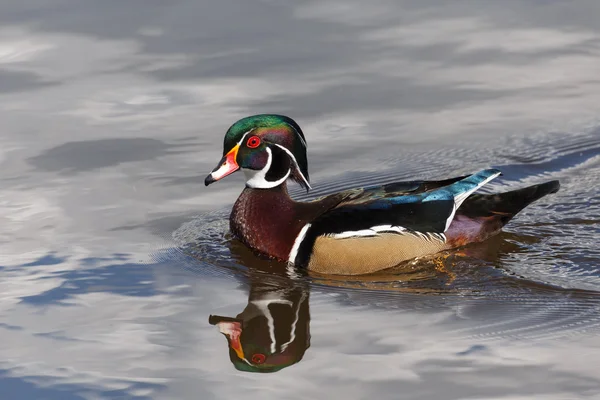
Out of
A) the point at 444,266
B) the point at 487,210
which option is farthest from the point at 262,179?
the point at 487,210

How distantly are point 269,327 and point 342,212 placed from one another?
4.97ft

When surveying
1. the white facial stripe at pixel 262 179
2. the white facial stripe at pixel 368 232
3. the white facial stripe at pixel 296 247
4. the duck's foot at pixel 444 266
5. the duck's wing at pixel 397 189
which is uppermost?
the white facial stripe at pixel 262 179

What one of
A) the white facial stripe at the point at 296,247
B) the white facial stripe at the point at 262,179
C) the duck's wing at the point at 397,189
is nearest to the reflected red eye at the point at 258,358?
the white facial stripe at the point at 296,247

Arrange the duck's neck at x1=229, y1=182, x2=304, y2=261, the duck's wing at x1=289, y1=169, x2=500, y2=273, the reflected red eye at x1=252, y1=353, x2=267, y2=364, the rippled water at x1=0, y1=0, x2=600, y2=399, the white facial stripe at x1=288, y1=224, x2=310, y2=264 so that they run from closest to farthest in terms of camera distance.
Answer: the rippled water at x1=0, y1=0, x2=600, y2=399 < the reflected red eye at x1=252, y1=353, x2=267, y2=364 < the duck's wing at x1=289, y1=169, x2=500, y2=273 < the white facial stripe at x1=288, y1=224, x2=310, y2=264 < the duck's neck at x1=229, y1=182, x2=304, y2=261

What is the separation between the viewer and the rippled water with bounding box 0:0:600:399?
6980 mm

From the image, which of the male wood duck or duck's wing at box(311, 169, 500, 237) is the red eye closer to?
the male wood duck

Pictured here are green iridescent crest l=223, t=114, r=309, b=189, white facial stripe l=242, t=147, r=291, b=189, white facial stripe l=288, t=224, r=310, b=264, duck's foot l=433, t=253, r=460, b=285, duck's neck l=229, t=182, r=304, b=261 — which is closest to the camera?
duck's foot l=433, t=253, r=460, b=285

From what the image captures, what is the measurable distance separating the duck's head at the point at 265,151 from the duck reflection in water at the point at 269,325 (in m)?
0.93

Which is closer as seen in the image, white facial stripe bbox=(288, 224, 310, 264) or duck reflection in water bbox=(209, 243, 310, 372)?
duck reflection in water bbox=(209, 243, 310, 372)

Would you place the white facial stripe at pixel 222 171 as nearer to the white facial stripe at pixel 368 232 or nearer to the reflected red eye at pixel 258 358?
the white facial stripe at pixel 368 232

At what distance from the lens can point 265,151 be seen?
30.6 feet

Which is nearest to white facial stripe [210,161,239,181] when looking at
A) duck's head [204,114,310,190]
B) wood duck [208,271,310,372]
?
duck's head [204,114,310,190]

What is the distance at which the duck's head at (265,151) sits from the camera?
9258 millimetres

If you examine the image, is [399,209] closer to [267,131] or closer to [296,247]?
[296,247]
